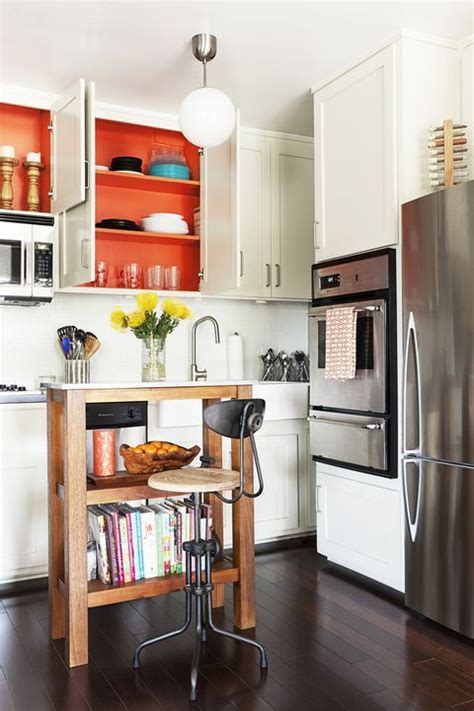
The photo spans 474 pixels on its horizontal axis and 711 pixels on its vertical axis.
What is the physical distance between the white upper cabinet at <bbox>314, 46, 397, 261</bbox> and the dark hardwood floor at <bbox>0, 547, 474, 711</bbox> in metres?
1.70

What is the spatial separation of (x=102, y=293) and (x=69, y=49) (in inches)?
50.6

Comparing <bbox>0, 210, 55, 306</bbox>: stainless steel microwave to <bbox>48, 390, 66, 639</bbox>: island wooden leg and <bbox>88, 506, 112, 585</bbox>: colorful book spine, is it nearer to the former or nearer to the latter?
<bbox>48, 390, 66, 639</bbox>: island wooden leg

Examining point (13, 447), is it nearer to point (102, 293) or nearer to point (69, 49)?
point (102, 293)

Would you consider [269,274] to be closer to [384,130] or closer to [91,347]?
[91,347]

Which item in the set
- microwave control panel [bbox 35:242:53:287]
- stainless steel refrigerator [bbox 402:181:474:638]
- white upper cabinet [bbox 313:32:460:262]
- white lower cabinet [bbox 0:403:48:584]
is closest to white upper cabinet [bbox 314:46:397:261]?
white upper cabinet [bbox 313:32:460:262]

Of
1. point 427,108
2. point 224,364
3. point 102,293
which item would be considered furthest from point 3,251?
point 427,108

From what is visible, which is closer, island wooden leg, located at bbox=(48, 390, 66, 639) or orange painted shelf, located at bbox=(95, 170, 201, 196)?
island wooden leg, located at bbox=(48, 390, 66, 639)

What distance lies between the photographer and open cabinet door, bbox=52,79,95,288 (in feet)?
10.3

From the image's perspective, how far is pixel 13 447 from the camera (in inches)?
128

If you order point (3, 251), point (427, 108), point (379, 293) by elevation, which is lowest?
point (379, 293)

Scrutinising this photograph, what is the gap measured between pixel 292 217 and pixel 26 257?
5.75 feet

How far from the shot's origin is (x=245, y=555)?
2.74 m

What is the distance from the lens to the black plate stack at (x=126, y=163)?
3920 mm

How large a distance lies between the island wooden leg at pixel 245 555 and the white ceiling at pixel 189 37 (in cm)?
168
